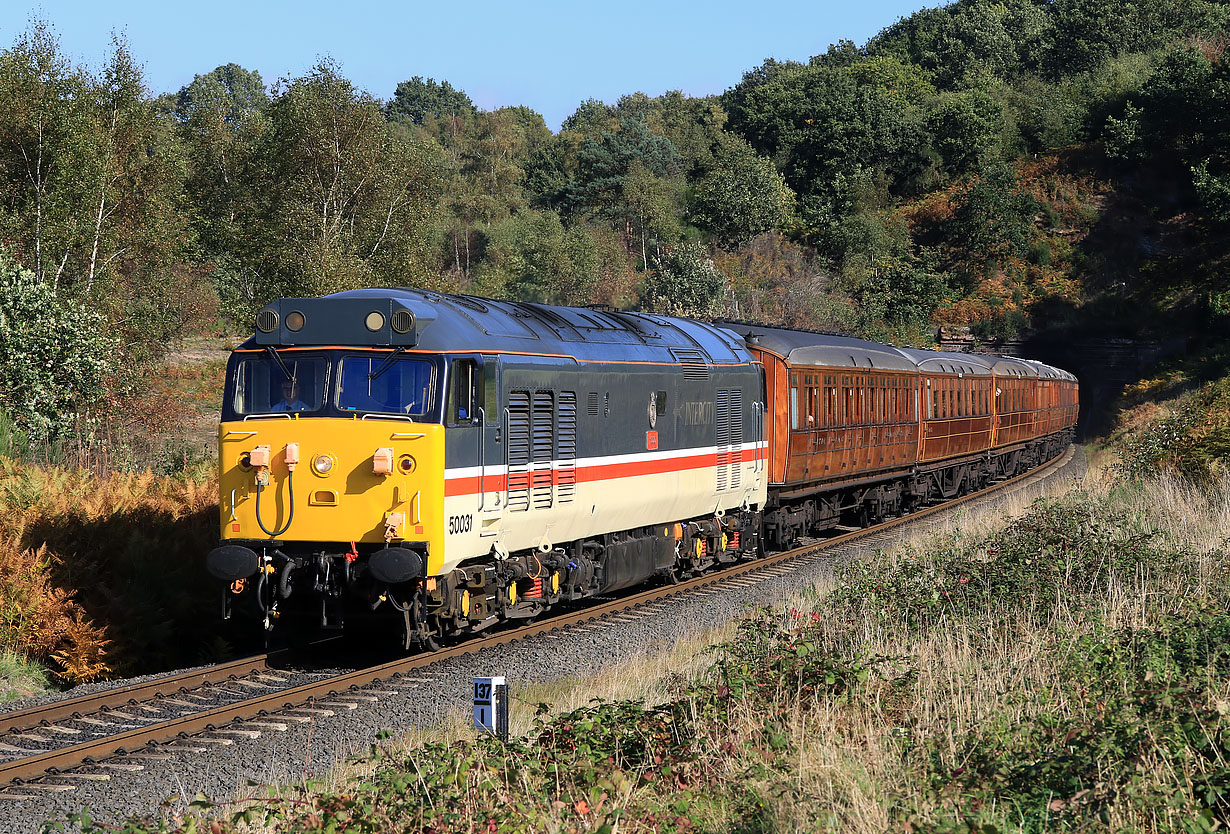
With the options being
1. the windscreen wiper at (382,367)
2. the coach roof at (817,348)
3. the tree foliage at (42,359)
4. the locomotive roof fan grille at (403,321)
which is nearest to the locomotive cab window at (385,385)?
the windscreen wiper at (382,367)

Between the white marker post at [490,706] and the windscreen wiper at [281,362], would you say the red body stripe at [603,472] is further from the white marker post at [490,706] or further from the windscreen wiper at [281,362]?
the white marker post at [490,706]

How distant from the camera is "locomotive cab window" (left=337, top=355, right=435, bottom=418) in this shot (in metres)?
11.1

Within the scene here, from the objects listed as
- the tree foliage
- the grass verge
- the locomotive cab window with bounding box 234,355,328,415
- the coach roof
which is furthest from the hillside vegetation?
the grass verge

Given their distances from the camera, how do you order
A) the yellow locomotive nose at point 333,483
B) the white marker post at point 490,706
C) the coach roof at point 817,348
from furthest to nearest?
the coach roof at point 817,348 → the yellow locomotive nose at point 333,483 → the white marker post at point 490,706

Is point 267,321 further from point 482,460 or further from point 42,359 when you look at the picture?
point 42,359

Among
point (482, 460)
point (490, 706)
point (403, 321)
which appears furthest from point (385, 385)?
point (490, 706)

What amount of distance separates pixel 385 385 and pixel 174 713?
11.6 feet

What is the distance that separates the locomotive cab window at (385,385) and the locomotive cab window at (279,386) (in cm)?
26

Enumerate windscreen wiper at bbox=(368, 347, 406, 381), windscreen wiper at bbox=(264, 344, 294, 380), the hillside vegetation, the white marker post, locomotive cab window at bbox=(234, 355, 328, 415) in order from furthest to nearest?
the hillside vegetation
windscreen wiper at bbox=(264, 344, 294, 380)
locomotive cab window at bbox=(234, 355, 328, 415)
windscreen wiper at bbox=(368, 347, 406, 381)
the white marker post

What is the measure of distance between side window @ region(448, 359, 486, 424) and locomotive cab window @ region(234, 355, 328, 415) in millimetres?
1298

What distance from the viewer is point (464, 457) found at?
11211 mm

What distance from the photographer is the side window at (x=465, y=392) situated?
11.1 meters

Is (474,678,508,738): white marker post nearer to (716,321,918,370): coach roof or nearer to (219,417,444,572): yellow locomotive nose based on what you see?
(219,417,444,572): yellow locomotive nose

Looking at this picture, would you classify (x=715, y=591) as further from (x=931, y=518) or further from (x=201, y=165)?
(x=201, y=165)
